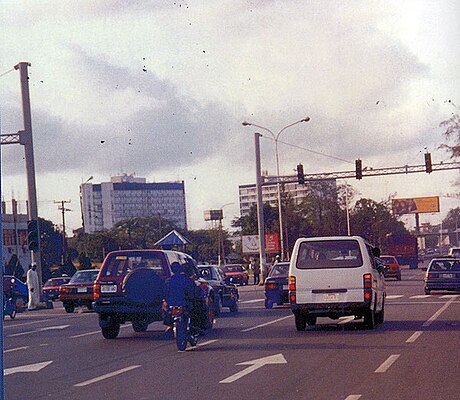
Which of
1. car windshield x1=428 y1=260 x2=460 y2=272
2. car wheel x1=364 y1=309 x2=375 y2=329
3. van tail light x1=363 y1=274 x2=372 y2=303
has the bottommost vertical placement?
car wheel x1=364 y1=309 x2=375 y2=329

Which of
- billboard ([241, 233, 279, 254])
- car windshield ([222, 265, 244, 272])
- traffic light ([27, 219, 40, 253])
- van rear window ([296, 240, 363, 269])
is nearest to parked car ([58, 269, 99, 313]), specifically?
traffic light ([27, 219, 40, 253])

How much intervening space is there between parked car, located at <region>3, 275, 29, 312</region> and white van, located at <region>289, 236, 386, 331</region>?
16028mm

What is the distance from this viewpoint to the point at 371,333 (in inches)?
802

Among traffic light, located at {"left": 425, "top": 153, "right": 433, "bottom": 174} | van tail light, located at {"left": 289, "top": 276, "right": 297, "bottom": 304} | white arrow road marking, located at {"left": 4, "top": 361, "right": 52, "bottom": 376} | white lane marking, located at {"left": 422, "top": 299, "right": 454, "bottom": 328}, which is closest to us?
white arrow road marking, located at {"left": 4, "top": 361, "right": 52, "bottom": 376}

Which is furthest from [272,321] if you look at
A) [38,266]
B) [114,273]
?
[38,266]

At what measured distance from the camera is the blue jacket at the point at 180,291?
59.3 feet

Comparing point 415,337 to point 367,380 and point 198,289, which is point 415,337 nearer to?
point 198,289

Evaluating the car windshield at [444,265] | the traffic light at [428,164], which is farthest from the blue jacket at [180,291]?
the traffic light at [428,164]

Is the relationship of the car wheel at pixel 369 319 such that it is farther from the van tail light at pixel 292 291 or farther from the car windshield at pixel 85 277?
the car windshield at pixel 85 277

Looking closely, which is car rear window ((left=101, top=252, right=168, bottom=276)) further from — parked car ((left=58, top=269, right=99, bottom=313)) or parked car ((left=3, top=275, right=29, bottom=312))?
parked car ((left=58, top=269, right=99, bottom=313))

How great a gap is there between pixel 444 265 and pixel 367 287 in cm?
1917

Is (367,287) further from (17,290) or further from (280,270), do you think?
(17,290)

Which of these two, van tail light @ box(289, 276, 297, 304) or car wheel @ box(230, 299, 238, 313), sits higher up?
van tail light @ box(289, 276, 297, 304)

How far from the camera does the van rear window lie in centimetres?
2166
